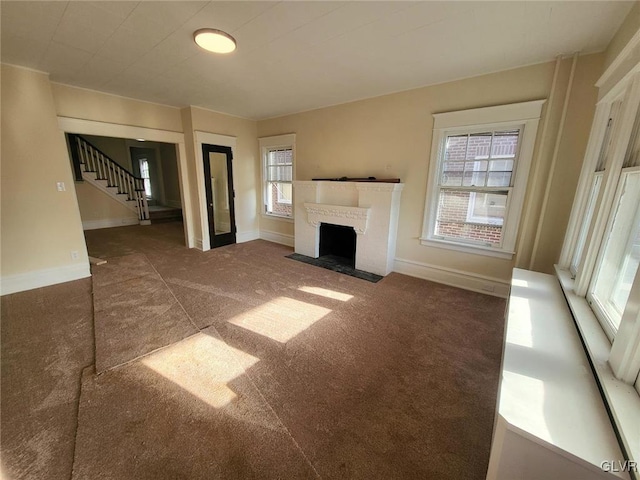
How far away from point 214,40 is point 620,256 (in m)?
3.38

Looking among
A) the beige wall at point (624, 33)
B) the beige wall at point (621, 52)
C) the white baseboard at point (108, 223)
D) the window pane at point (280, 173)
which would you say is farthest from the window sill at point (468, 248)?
the white baseboard at point (108, 223)

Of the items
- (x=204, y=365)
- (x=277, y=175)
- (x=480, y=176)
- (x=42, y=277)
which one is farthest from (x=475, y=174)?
(x=42, y=277)

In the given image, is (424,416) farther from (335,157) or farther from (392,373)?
(335,157)

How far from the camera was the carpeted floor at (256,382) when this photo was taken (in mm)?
1300

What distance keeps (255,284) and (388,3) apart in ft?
10.1

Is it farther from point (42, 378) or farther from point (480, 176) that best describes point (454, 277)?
point (42, 378)

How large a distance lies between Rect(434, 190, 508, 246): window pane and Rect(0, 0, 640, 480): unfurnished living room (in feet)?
0.08

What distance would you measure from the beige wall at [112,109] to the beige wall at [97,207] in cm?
376

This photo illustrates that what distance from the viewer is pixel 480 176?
3104 mm

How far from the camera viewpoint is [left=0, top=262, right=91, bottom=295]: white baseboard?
2.99 metres

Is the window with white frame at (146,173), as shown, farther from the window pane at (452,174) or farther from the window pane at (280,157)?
the window pane at (452,174)

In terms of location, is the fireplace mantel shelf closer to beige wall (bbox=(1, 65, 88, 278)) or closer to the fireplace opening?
the fireplace opening

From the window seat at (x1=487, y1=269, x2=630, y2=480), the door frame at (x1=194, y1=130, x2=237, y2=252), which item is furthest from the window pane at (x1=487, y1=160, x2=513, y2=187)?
the door frame at (x1=194, y1=130, x2=237, y2=252)

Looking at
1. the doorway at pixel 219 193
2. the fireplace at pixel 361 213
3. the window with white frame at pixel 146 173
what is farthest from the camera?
the window with white frame at pixel 146 173
